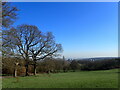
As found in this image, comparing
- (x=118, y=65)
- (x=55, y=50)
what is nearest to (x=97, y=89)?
(x=55, y=50)

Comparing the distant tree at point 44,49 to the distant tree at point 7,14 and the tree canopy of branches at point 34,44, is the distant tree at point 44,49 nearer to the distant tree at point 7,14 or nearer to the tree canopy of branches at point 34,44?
the tree canopy of branches at point 34,44

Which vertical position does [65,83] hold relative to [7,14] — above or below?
below

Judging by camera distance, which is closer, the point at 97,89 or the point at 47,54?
the point at 97,89

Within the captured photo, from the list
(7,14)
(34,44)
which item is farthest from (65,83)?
(34,44)

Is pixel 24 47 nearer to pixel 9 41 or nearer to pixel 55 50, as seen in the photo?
pixel 55 50

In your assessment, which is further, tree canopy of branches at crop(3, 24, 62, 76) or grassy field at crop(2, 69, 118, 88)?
tree canopy of branches at crop(3, 24, 62, 76)

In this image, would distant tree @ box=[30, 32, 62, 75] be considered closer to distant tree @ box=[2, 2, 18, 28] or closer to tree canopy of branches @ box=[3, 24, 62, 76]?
tree canopy of branches @ box=[3, 24, 62, 76]

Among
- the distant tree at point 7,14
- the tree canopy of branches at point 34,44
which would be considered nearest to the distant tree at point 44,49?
the tree canopy of branches at point 34,44

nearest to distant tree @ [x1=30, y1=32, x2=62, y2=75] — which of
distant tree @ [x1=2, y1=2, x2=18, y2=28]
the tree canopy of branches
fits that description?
the tree canopy of branches

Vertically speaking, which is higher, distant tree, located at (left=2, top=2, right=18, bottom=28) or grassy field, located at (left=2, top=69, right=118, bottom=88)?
distant tree, located at (left=2, top=2, right=18, bottom=28)

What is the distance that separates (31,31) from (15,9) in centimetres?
1509

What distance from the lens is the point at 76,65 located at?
50.5m

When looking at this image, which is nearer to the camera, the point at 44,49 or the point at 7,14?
the point at 7,14

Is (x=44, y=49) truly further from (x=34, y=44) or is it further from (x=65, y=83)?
(x=65, y=83)
